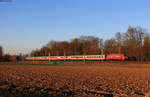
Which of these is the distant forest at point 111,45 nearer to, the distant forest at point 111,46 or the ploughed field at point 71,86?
the distant forest at point 111,46

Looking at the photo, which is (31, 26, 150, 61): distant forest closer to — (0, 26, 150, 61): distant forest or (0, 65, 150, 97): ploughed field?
(0, 26, 150, 61): distant forest

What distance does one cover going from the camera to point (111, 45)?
117688 millimetres

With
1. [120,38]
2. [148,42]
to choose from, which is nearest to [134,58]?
[148,42]

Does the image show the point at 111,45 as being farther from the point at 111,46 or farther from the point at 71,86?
the point at 71,86

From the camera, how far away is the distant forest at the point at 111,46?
90.3 m

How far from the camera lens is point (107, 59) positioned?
79312 millimetres

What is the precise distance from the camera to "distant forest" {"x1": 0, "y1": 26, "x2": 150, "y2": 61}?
296ft

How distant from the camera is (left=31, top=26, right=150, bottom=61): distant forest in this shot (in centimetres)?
9034

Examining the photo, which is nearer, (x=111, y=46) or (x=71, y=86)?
(x=71, y=86)

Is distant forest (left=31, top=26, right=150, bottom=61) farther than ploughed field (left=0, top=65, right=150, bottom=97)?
Yes

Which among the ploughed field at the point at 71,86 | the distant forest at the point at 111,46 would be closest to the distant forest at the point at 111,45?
the distant forest at the point at 111,46

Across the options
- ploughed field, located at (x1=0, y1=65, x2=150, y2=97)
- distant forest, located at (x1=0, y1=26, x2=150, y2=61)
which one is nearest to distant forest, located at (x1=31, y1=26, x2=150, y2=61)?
distant forest, located at (x1=0, y1=26, x2=150, y2=61)

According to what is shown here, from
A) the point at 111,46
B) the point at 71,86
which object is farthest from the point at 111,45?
the point at 71,86

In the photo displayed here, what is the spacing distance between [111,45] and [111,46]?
0.92 m
